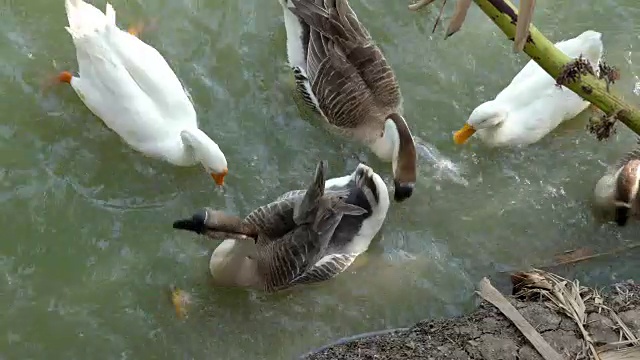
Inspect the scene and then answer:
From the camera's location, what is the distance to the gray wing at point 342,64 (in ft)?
16.8

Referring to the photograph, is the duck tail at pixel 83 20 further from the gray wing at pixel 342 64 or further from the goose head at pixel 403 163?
the goose head at pixel 403 163

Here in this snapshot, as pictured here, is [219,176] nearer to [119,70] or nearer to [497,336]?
[119,70]

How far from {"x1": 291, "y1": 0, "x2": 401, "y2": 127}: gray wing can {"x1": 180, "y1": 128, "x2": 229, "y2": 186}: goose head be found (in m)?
0.88

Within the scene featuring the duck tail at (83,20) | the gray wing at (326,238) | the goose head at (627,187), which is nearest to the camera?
the gray wing at (326,238)

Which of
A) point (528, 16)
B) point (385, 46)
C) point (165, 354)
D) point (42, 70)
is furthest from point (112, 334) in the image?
point (528, 16)

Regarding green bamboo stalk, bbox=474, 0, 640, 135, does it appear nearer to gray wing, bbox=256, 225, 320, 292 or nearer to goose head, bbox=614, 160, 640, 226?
goose head, bbox=614, 160, 640, 226

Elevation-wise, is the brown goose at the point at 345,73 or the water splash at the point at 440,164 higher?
the brown goose at the point at 345,73

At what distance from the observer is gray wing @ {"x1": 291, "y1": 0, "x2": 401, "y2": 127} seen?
5105mm

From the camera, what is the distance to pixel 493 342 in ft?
13.8

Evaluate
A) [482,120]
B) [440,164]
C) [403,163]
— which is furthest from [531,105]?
[403,163]

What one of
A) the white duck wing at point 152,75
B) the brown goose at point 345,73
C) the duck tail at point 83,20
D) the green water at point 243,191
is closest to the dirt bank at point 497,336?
the green water at point 243,191

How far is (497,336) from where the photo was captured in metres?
4.25

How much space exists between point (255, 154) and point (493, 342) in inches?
79.5

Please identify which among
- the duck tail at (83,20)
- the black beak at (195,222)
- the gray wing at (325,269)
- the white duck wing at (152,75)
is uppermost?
the duck tail at (83,20)
